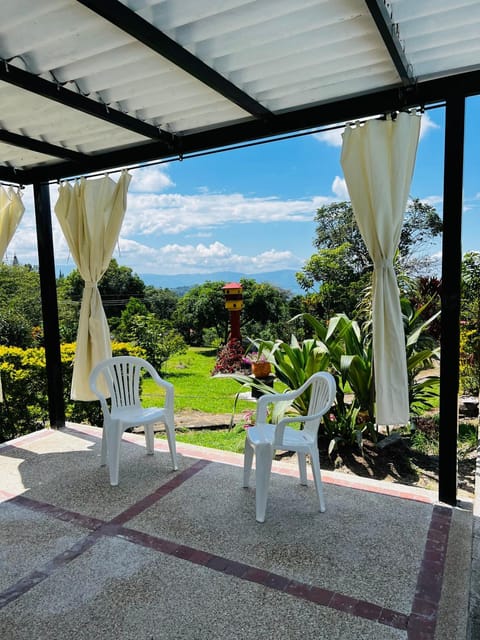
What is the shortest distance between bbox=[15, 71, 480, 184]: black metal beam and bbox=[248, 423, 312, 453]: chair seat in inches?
85.7

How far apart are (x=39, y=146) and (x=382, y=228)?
9.49 feet

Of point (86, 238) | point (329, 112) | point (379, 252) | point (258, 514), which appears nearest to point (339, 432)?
point (258, 514)

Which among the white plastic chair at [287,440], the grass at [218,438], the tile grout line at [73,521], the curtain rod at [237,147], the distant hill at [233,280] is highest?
the curtain rod at [237,147]

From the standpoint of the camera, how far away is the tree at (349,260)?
924 centimetres

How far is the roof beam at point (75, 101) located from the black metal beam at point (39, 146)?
3.07 feet

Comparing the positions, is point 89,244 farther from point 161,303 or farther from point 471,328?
point 161,303

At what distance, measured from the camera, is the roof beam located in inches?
101

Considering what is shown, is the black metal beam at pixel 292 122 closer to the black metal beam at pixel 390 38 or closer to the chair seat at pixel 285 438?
the black metal beam at pixel 390 38

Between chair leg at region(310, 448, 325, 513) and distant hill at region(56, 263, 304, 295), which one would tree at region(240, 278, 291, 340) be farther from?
chair leg at region(310, 448, 325, 513)

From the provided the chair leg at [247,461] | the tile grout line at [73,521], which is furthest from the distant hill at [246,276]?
the chair leg at [247,461]

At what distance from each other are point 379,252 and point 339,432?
6.33ft

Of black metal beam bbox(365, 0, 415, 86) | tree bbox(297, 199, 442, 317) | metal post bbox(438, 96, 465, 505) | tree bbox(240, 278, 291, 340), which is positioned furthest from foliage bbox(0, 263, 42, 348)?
black metal beam bbox(365, 0, 415, 86)

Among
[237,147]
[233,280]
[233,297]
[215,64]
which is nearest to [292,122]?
[237,147]

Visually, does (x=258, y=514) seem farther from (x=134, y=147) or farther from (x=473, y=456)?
(x=134, y=147)
